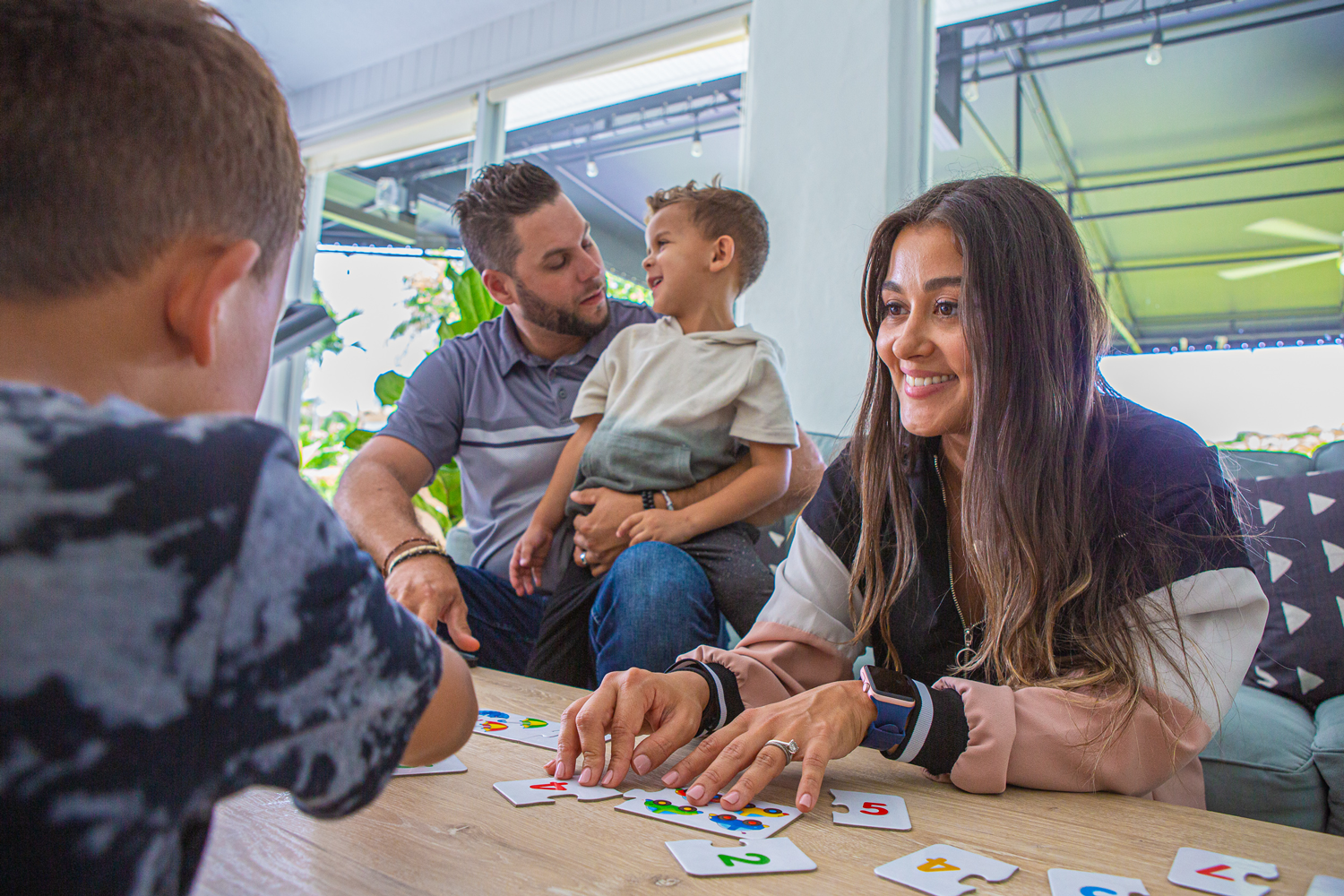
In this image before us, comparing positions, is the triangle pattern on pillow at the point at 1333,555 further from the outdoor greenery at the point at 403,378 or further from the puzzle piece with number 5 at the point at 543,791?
the outdoor greenery at the point at 403,378

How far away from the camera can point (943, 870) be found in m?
0.70

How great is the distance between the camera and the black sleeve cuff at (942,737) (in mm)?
940

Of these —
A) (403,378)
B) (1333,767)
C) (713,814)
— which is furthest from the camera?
(403,378)

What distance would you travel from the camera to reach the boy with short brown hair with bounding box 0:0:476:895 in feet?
1.25

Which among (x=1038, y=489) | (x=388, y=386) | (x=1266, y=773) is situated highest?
(x=388, y=386)

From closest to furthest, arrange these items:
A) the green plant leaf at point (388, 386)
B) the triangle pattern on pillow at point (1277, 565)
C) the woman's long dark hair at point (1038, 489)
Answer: the woman's long dark hair at point (1038, 489)
the triangle pattern on pillow at point (1277, 565)
the green plant leaf at point (388, 386)

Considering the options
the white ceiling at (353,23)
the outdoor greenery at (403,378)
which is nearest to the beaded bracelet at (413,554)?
the outdoor greenery at (403,378)

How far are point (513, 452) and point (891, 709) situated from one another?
145 centimetres

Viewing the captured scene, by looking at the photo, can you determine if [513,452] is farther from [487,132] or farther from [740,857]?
[487,132]

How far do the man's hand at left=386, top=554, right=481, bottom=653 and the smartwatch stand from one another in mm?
782

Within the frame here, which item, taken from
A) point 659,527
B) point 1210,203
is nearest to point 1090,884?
point 659,527

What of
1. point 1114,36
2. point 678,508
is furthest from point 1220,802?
point 1114,36

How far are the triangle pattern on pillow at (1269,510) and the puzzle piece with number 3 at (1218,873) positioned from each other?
1698 mm

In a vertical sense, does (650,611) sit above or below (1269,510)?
below
